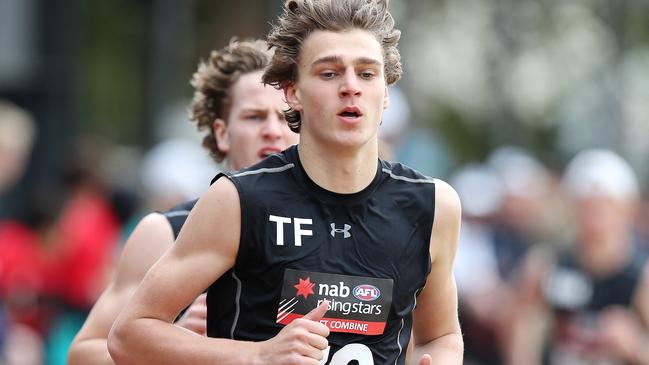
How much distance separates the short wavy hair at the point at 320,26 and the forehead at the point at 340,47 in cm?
2

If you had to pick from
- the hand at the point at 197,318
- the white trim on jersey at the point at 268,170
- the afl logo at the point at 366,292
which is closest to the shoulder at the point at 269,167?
the white trim on jersey at the point at 268,170

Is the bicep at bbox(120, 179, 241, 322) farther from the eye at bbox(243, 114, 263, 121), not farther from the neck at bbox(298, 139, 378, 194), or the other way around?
the eye at bbox(243, 114, 263, 121)

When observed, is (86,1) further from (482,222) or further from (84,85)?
(482,222)

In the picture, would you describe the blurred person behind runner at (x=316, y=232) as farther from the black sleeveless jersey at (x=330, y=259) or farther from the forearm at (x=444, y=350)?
the forearm at (x=444, y=350)

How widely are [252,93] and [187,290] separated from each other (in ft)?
5.00

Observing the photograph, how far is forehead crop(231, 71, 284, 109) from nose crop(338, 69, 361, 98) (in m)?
1.23

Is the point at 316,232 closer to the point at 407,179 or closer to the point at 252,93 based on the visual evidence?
the point at 407,179

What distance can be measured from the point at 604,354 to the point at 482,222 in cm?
459

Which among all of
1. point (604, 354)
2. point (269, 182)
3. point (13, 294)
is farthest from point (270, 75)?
point (13, 294)

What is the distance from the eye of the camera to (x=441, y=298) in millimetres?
5055

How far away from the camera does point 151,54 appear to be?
1838 centimetres

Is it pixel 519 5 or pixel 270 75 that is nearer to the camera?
pixel 270 75

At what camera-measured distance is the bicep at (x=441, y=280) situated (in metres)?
4.95

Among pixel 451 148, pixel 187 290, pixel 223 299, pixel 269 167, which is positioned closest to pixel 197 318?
pixel 223 299
